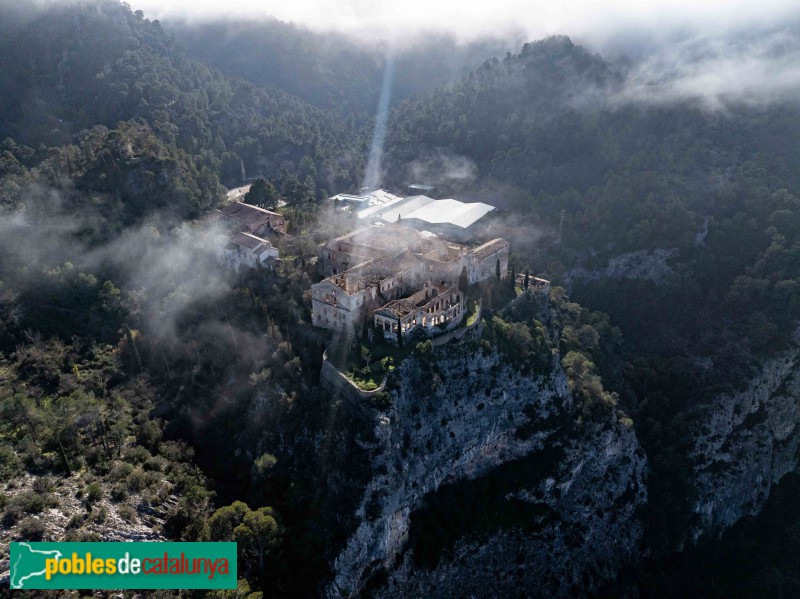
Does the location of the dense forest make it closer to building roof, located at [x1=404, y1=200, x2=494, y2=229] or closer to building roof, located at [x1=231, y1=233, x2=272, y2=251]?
building roof, located at [x1=231, y1=233, x2=272, y2=251]

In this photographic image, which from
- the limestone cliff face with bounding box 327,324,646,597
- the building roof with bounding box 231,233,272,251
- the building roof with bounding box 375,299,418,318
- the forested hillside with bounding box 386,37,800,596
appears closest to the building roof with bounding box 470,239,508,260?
the building roof with bounding box 375,299,418,318

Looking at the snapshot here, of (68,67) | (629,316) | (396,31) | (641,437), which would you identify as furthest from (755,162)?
(396,31)

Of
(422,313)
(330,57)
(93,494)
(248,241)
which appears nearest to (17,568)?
→ (93,494)

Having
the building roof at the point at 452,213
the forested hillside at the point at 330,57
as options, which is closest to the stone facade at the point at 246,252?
A: the building roof at the point at 452,213

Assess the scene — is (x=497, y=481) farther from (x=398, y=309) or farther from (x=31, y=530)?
(x=31, y=530)

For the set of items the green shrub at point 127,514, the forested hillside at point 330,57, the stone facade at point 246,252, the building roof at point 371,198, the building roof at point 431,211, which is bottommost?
the green shrub at point 127,514

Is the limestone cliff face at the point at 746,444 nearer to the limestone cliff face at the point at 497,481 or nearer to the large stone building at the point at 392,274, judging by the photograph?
the limestone cliff face at the point at 497,481
